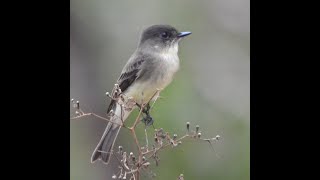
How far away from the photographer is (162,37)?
4430 mm

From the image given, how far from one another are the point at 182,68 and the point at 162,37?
0.96 m

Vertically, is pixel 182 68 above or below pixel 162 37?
below

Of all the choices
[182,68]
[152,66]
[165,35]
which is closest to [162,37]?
[165,35]

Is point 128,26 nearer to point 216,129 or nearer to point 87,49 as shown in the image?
point 87,49

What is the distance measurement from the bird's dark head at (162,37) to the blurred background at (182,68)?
551mm

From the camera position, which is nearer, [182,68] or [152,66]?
[152,66]

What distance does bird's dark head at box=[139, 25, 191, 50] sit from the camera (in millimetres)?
4367

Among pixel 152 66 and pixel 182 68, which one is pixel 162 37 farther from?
pixel 182 68

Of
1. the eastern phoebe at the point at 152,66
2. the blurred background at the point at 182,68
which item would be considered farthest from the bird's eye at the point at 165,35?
the blurred background at the point at 182,68

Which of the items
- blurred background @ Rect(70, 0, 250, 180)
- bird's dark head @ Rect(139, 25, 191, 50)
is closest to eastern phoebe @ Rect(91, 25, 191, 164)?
bird's dark head @ Rect(139, 25, 191, 50)

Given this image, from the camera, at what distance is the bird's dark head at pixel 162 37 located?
4.37m

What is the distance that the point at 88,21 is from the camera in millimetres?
5699
